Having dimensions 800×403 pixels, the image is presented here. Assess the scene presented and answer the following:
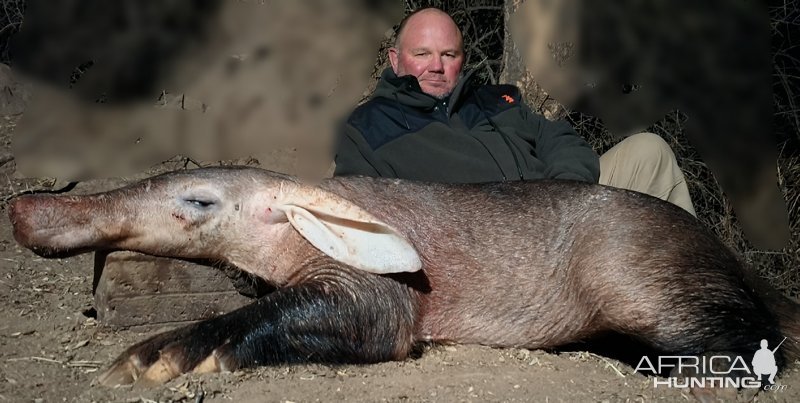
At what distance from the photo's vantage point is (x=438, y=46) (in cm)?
605

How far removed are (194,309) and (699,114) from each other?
16.3 ft

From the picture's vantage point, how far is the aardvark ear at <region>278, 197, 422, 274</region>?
3.93 meters

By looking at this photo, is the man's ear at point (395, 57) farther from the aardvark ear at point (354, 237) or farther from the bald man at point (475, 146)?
the aardvark ear at point (354, 237)

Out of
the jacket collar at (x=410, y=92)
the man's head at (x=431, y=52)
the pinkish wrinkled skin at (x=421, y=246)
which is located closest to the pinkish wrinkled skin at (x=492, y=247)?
the pinkish wrinkled skin at (x=421, y=246)

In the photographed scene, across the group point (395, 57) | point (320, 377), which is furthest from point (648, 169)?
point (320, 377)

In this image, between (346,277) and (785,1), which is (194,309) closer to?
(346,277)

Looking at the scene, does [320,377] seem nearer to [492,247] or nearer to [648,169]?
[492,247]

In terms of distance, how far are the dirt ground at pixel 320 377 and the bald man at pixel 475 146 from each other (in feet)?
4.59

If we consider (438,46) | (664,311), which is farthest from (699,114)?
(664,311)

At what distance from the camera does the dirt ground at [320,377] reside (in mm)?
3352

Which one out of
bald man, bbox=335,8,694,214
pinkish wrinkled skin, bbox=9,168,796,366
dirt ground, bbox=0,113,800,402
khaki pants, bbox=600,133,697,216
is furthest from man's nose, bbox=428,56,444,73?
dirt ground, bbox=0,113,800,402
